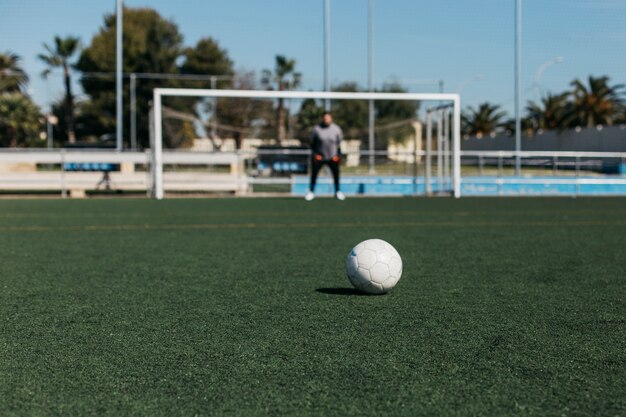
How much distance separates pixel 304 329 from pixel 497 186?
19.9m

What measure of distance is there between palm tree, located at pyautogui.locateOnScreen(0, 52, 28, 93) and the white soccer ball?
62.7m

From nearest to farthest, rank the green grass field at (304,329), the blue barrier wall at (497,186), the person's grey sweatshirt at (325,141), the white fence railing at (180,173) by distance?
the green grass field at (304,329) → the person's grey sweatshirt at (325,141) → the white fence railing at (180,173) → the blue barrier wall at (497,186)

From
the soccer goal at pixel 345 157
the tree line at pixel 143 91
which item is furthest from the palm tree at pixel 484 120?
the soccer goal at pixel 345 157

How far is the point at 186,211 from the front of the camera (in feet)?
48.1

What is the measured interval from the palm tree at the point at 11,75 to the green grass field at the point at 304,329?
5958 cm

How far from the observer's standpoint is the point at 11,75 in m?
64.6

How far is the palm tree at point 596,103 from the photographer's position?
190 ft

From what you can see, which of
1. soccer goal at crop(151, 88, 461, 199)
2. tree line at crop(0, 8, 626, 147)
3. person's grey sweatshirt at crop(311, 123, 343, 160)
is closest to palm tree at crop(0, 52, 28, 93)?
tree line at crop(0, 8, 626, 147)

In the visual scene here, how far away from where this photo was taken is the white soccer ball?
530 cm

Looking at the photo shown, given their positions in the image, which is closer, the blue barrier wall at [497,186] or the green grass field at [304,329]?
the green grass field at [304,329]

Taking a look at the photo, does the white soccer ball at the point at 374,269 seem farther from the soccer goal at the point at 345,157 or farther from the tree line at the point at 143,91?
the tree line at the point at 143,91

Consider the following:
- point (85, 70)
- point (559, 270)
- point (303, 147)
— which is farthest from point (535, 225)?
point (85, 70)

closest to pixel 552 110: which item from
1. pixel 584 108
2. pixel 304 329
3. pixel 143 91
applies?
pixel 584 108

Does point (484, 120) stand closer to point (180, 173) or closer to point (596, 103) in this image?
point (596, 103)
